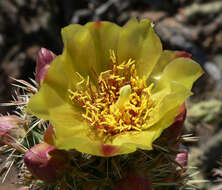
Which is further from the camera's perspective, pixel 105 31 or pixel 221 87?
pixel 221 87

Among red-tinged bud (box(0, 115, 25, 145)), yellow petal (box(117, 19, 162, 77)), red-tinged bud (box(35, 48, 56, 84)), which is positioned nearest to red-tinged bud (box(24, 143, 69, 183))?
red-tinged bud (box(0, 115, 25, 145))

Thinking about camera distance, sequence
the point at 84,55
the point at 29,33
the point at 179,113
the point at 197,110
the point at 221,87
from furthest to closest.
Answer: the point at 29,33
the point at 221,87
the point at 197,110
the point at 84,55
the point at 179,113

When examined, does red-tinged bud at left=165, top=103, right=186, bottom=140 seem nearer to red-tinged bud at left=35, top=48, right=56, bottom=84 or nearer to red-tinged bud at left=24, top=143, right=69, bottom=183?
red-tinged bud at left=24, top=143, right=69, bottom=183

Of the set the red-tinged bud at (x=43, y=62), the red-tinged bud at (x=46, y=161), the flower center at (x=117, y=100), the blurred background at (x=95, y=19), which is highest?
the blurred background at (x=95, y=19)

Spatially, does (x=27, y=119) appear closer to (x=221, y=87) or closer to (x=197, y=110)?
(x=197, y=110)

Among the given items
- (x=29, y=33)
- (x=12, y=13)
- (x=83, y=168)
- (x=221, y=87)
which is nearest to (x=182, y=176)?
(x=83, y=168)

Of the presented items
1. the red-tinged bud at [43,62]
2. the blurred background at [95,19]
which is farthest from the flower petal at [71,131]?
the blurred background at [95,19]

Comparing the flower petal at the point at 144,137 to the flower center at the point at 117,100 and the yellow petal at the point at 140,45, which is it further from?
the yellow petal at the point at 140,45

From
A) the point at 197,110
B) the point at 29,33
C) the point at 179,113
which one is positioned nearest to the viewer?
the point at 179,113
